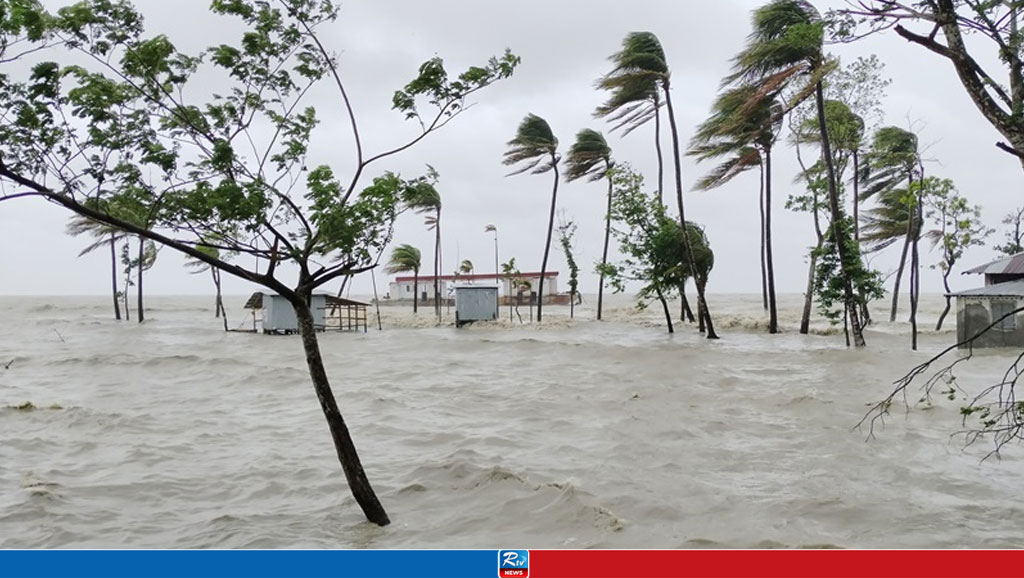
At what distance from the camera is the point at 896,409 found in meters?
10.4

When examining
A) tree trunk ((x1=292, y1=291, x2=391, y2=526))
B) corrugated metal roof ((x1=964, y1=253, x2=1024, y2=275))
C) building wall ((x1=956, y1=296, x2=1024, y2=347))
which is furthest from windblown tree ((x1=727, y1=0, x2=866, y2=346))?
tree trunk ((x1=292, y1=291, x2=391, y2=526))

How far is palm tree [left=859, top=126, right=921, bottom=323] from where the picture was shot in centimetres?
2006

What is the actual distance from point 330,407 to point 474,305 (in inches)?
906

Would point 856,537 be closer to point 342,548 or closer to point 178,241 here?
point 342,548

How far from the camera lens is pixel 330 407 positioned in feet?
19.3

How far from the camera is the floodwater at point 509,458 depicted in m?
6.07

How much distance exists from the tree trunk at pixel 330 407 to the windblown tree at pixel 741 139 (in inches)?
548

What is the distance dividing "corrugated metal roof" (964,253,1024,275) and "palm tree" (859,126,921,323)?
6.31 ft
